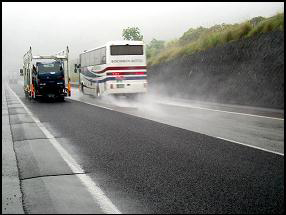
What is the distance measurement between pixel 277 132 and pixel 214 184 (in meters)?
5.84

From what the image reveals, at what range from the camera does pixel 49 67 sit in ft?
81.4

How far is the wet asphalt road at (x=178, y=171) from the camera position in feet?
16.5

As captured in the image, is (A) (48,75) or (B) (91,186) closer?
(B) (91,186)

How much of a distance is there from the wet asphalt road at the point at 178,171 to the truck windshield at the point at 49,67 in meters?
14.6

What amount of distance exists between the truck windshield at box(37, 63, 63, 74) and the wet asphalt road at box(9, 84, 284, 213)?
14628mm

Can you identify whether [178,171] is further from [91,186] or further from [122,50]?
[122,50]

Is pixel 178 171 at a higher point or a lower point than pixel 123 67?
lower

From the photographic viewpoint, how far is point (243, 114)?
51.2 ft

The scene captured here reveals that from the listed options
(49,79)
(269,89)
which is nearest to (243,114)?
(269,89)

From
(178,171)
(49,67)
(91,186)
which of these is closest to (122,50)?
(49,67)

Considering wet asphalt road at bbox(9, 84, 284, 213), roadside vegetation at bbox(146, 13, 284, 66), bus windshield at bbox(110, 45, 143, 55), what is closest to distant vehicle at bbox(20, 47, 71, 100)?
bus windshield at bbox(110, 45, 143, 55)

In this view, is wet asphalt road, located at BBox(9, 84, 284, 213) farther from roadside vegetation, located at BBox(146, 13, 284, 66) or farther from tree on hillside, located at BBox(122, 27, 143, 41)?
tree on hillside, located at BBox(122, 27, 143, 41)

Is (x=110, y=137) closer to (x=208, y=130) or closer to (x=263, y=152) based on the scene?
(x=208, y=130)

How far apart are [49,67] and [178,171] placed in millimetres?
19721
